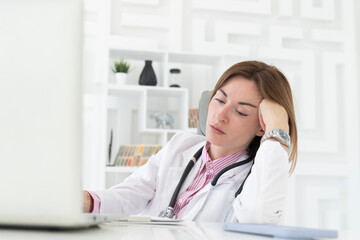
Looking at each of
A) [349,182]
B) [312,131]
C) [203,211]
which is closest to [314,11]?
[312,131]

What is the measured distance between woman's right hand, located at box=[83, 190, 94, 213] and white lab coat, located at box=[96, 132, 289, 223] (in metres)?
0.05

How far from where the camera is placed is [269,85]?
148cm

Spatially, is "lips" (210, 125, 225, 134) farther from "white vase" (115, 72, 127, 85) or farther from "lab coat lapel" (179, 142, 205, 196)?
"white vase" (115, 72, 127, 85)

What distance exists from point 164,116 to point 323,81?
5.38ft

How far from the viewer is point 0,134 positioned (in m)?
0.45

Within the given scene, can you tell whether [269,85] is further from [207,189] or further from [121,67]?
[121,67]

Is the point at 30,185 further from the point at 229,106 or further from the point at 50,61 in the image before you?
the point at 229,106

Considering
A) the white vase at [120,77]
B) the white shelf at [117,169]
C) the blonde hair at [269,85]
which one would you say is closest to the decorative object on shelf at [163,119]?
the white vase at [120,77]

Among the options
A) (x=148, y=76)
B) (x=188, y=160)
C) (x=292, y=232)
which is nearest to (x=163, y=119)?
Answer: (x=148, y=76)

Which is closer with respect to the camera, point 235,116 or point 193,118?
point 235,116

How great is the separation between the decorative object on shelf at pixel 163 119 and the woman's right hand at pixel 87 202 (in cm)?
223

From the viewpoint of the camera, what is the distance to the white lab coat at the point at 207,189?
1077 millimetres

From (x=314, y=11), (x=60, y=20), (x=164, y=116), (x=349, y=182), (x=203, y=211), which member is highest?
(x=314, y=11)

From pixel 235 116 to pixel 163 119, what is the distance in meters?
2.02
